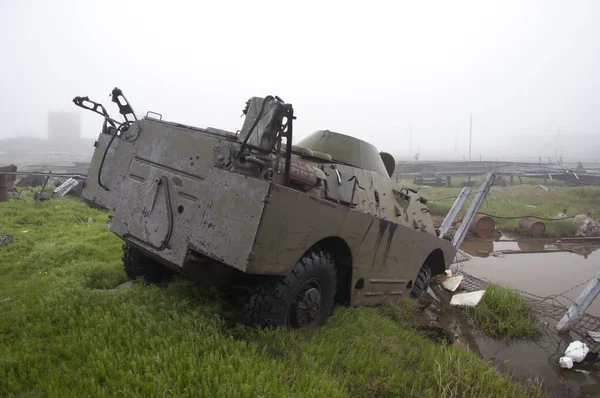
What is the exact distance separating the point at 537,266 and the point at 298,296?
7269 mm

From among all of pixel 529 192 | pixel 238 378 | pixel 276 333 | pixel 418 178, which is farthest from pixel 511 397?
pixel 418 178

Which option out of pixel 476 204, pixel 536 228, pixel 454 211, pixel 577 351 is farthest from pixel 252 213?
pixel 536 228

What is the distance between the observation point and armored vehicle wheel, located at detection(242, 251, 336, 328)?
11.1 feet

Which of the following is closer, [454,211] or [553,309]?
[553,309]

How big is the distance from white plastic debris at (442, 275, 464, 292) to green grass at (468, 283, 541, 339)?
34.1 inches

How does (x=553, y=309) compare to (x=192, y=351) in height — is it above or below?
below

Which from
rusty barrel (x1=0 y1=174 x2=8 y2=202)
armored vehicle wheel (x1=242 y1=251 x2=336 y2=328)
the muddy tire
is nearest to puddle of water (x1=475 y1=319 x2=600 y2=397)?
the muddy tire

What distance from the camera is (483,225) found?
1184 centimetres

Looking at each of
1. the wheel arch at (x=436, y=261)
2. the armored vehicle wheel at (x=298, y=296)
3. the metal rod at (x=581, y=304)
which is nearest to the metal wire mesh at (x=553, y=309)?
the metal rod at (x=581, y=304)

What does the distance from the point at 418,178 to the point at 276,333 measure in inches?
906

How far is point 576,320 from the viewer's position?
558 centimetres

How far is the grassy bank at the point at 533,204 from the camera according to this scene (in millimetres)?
12485

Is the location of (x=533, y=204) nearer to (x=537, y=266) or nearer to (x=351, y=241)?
(x=537, y=266)

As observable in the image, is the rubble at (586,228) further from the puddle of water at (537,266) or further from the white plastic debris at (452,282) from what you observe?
the white plastic debris at (452,282)
